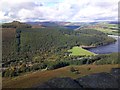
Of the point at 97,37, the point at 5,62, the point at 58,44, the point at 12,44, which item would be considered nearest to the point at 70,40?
the point at 58,44

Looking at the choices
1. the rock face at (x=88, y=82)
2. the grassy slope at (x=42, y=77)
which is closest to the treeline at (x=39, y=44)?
the grassy slope at (x=42, y=77)

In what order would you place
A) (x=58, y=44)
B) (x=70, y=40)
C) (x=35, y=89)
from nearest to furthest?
(x=35, y=89)
(x=58, y=44)
(x=70, y=40)

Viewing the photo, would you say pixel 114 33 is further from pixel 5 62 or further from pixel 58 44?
pixel 5 62

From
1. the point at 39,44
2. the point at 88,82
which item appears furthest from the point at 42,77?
the point at 39,44

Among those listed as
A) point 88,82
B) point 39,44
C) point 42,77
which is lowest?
point 39,44

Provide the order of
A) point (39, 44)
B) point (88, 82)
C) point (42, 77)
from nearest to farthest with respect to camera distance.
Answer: point (88, 82)
point (42, 77)
point (39, 44)

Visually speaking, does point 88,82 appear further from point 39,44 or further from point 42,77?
point 39,44

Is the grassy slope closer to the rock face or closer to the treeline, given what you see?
the rock face

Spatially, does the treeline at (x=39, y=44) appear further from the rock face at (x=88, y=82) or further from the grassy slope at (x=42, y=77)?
the rock face at (x=88, y=82)

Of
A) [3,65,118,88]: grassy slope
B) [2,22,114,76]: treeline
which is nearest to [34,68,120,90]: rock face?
[3,65,118,88]: grassy slope
